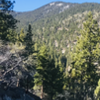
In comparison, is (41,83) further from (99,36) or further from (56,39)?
(56,39)

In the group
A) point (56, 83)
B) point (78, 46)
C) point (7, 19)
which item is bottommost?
point (56, 83)

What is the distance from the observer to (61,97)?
74.0ft

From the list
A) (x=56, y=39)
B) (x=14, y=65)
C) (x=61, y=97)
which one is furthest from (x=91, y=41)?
(x=56, y=39)

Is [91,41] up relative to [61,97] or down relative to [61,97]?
up

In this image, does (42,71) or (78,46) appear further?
(42,71)

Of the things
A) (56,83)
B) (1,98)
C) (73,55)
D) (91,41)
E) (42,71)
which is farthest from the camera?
(56,83)

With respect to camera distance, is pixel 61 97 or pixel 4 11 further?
pixel 61 97

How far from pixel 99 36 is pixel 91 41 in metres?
1.01

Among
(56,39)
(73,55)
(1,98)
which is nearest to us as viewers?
(1,98)

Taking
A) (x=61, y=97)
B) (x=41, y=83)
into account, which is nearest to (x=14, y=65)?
(x=41, y=83)

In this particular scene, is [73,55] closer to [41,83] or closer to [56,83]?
[41,83]

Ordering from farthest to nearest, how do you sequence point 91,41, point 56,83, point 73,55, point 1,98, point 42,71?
point 56,83
point 42,71
point 73,55
point 91,41
point 1,98

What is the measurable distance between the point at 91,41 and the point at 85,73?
341cm

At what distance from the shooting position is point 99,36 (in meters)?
14.4
